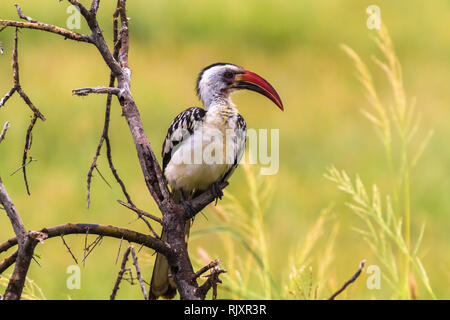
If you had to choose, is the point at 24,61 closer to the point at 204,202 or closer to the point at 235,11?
the point at 235,11

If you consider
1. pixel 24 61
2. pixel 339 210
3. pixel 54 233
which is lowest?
pixel 54 233

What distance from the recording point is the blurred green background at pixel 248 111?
688 centimetres

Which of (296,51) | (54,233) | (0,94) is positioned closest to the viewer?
(54,233)

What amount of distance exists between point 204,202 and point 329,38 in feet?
27.2

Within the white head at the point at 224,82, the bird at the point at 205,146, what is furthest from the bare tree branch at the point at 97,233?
the white head at the point at 224,82

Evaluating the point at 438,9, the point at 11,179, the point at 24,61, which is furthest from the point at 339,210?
the point at 438,9

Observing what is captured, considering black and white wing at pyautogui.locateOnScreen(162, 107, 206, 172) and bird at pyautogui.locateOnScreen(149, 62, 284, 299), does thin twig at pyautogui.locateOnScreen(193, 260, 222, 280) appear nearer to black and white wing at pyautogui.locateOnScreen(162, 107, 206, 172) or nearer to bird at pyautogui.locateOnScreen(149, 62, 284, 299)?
bird at pyautogui.locateOnScreen(149, 62, 284, 299)

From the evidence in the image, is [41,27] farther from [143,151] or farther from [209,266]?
[209,266]

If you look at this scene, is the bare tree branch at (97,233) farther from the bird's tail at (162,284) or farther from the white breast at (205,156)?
the white breast at (205,156)

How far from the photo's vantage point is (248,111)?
8.91m

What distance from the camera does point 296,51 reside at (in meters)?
10.4

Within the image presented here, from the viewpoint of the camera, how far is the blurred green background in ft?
22.6

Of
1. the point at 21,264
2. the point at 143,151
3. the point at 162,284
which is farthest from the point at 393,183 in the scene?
the point at 21,264

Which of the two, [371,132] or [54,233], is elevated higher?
[371,132]
